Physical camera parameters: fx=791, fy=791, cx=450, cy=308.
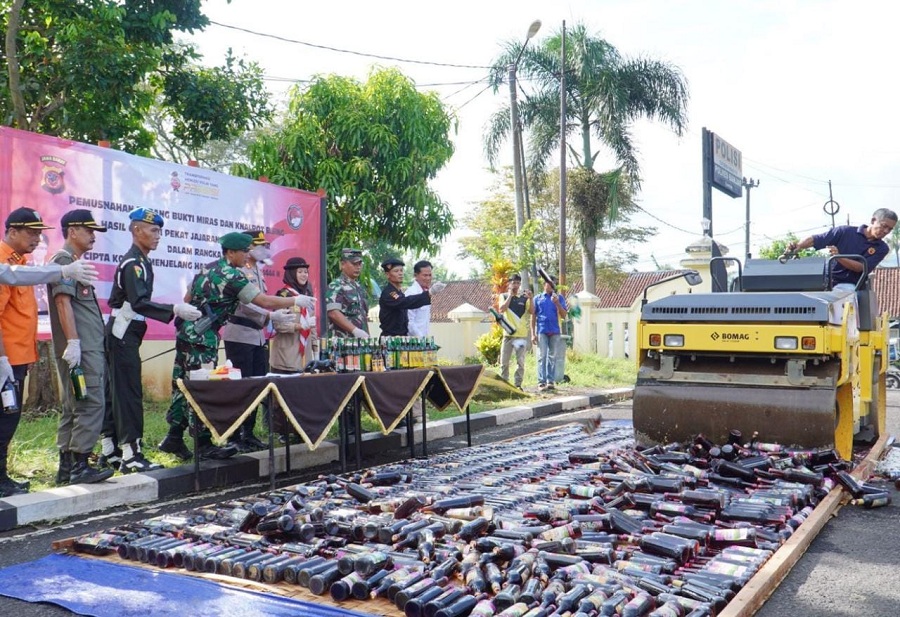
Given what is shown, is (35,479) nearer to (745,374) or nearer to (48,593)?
(48,593)

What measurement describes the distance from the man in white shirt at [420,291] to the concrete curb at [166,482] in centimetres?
110

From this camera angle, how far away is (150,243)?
6.38 meters

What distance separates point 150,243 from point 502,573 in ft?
13.9

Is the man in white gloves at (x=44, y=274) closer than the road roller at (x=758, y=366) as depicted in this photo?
Yes

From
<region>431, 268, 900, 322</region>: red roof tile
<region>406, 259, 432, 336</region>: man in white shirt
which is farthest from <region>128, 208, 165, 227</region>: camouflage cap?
<region>431, 268, 900, 322</region>: red roof tile

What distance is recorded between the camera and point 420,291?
837cm

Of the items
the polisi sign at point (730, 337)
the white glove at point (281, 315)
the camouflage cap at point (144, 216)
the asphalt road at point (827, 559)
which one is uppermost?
the camouflage cap at point (144, 216)

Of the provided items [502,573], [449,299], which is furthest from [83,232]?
[449,299]

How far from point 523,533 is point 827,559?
1632mm

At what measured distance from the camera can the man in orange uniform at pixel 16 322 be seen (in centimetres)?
540

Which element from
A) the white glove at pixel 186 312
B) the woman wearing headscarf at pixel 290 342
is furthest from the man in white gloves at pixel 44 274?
the woman wearing headscarf at pixel 290 342

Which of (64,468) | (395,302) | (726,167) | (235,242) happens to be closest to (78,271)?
(235,242)

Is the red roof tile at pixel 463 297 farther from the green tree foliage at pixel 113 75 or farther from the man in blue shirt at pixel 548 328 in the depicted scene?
the green tree foliage at pixel 113 75

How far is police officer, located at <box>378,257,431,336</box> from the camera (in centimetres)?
811
